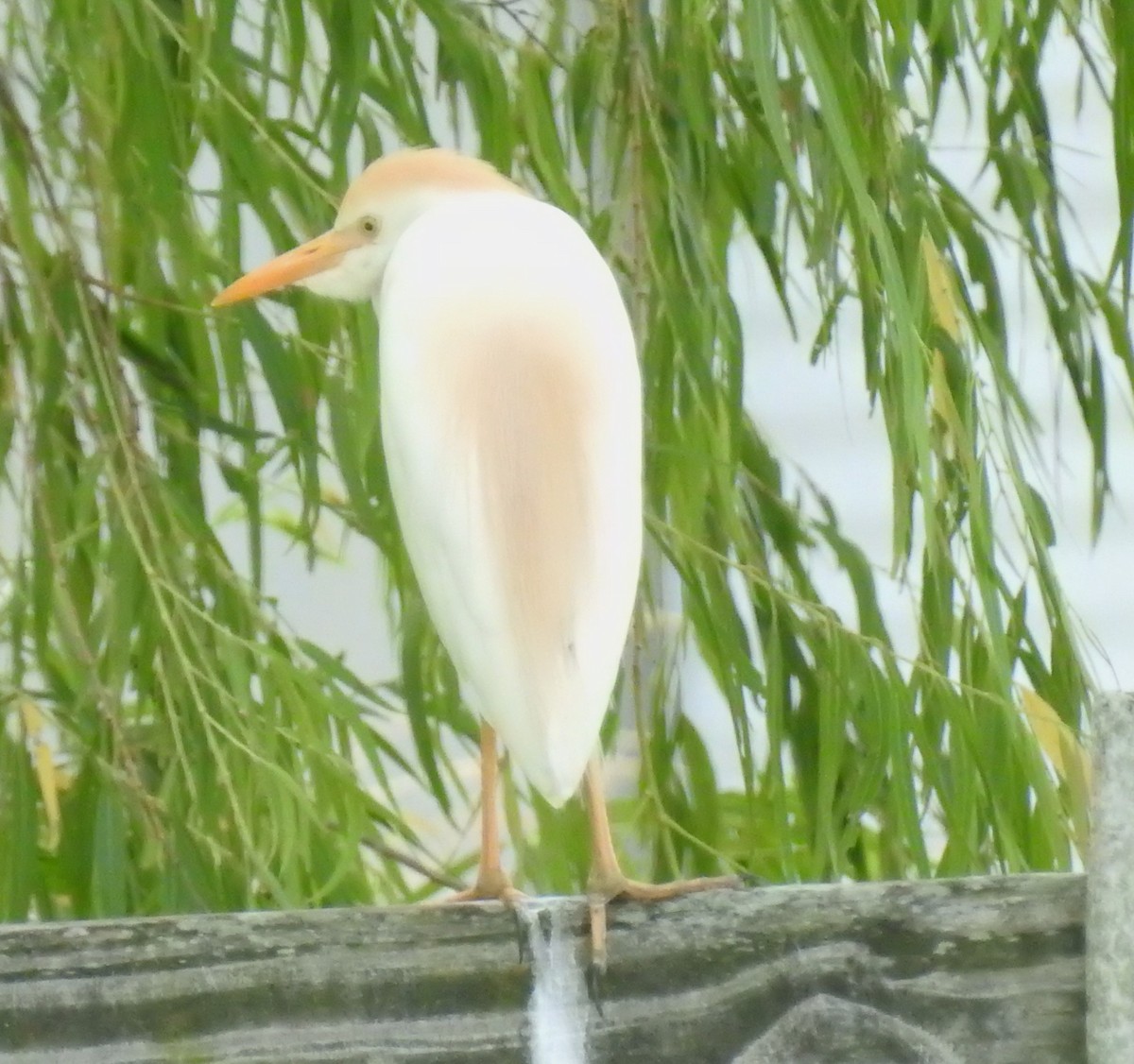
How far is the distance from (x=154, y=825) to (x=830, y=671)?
0.27 metres

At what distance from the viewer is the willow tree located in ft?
2.25

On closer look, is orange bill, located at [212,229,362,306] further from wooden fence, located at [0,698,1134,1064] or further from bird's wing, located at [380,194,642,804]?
wooden fence, located at [0,698,1134,1064]

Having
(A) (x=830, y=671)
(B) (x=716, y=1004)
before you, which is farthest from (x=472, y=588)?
(A) (x=830, y=671)

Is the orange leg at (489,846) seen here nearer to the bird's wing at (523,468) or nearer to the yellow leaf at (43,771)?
the bird's wing at (523,468)

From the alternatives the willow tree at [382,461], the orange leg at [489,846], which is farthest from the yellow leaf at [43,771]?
the orange leg at [489,846]

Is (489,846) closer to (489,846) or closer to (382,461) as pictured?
(489,846)

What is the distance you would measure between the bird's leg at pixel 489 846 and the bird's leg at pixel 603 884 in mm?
25

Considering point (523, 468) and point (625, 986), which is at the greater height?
point (523, 468)

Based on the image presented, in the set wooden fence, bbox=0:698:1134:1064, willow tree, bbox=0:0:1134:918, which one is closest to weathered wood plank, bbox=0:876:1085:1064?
wooden fence, bbox=0:698:1134:1064

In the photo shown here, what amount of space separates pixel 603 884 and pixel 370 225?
0.25 meters

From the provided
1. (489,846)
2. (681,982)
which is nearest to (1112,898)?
(681,982)

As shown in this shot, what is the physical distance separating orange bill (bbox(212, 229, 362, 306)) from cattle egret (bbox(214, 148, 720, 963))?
0.07m

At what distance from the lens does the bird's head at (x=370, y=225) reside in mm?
622

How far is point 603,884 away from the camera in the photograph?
531 millimetres
